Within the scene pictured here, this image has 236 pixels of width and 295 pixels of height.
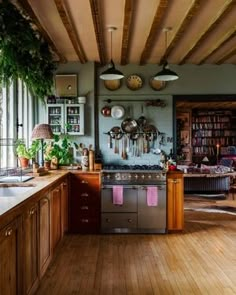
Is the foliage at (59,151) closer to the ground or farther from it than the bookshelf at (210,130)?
closer to the ground

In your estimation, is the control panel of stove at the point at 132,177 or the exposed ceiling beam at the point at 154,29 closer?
the exposed ceiling beam at the point at 154,29

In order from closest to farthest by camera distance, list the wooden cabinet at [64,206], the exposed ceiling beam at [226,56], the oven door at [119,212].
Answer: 1. the wooden cabinet at [64,206]
2. the oven door at [119,212]
3. the exposed ceiling beam at [226,56]

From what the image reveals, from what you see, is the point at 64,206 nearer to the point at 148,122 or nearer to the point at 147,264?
the point at 147,264

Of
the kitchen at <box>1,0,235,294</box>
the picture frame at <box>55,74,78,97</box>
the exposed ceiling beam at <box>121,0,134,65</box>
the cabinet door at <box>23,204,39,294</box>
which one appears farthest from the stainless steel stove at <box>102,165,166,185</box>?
the cabinet door at <box>23,204,39,294</box>

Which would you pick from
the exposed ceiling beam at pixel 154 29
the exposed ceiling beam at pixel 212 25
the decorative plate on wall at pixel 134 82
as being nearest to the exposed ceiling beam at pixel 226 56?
the exposed ceiling beam at pixel 212 25

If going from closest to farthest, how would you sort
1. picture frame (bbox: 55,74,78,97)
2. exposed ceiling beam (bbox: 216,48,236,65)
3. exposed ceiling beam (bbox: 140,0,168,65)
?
exposed ceiling beam (bbox: 140,0,168,65) → exposed ceiling beam (bbox: 216,48,236,65) → picture frame (bbox: 55,74,78,97)

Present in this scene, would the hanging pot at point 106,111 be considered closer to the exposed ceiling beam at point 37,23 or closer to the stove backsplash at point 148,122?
the stove backsplash at point 148,122

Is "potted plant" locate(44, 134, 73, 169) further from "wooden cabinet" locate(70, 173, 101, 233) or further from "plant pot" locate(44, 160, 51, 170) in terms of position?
"wooden cabinet" locate(70, 173, 101, 233)

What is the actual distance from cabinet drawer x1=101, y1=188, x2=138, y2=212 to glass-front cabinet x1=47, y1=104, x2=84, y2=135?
1.43 m

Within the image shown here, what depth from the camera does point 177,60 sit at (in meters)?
6.33

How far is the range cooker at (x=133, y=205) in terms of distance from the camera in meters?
5.30

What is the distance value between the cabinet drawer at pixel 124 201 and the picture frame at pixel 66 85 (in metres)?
1.90

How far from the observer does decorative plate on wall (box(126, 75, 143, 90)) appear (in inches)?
258

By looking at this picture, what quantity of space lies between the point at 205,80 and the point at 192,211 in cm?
241
